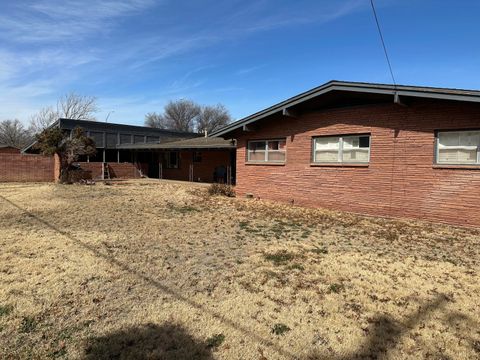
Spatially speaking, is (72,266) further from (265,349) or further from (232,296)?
(265,349)

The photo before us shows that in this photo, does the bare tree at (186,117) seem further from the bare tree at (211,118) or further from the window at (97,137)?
the window at (97,137)

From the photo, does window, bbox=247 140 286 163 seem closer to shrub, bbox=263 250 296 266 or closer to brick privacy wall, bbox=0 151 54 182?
shrub, bbox=263 250 296 266

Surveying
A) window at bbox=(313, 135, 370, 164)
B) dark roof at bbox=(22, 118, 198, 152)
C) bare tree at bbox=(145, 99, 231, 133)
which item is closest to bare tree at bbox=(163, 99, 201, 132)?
bare tree at bbox=(145, 99, 231, 133)

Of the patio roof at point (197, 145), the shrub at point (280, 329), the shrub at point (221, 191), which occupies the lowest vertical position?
the shrub at point (280, 329)

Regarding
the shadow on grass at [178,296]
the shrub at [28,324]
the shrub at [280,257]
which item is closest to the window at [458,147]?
the shrub at [280,257]

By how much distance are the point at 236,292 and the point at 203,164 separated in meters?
20.4

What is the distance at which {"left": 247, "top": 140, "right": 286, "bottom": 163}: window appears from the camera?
43.4 ft

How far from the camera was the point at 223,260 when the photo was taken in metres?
5.93

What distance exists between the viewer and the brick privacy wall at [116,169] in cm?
2548

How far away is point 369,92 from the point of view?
33.0 ft

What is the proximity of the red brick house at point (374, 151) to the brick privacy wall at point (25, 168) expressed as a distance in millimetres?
16105

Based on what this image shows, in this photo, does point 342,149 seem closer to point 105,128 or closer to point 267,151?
point 267,151

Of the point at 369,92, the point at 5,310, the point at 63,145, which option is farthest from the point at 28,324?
the point at 63,145

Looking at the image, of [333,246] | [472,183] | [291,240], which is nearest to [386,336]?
[333,246]
